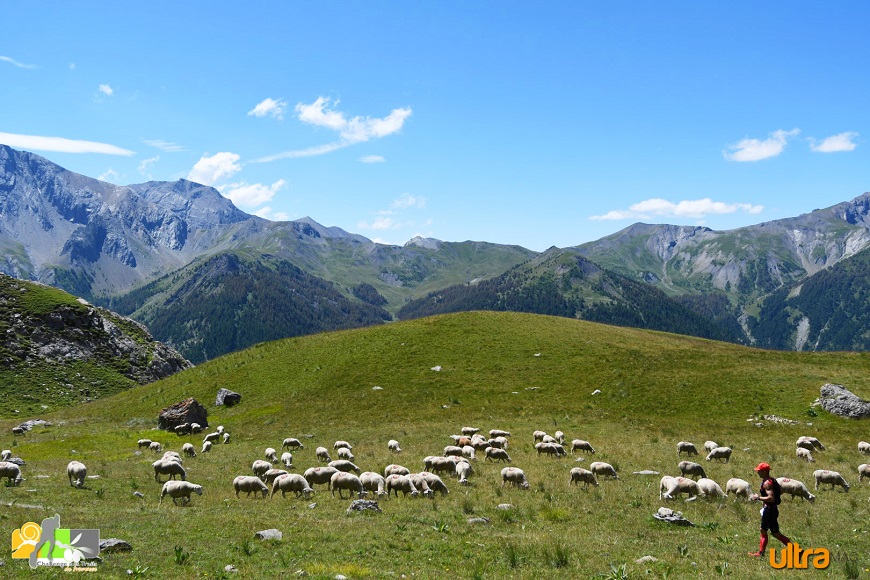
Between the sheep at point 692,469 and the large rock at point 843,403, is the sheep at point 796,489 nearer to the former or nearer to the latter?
the sheep at point 692,469

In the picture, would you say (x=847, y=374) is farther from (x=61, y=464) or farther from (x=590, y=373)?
(x=61, y=464)

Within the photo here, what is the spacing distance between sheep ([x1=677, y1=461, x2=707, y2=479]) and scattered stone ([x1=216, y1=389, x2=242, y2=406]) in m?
45.8

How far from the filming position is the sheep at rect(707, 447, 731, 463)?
31828 millimetres

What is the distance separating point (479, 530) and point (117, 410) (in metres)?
58.7

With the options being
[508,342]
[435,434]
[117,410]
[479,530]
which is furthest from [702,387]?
[117,410]

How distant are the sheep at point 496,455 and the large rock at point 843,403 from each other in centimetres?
3228

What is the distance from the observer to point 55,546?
13750mm

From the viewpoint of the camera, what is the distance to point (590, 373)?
192 feet

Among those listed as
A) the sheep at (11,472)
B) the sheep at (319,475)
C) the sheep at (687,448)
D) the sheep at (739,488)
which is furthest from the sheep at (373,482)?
the sheep at (687,448)

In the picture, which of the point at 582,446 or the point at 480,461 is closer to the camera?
the point at 480,461

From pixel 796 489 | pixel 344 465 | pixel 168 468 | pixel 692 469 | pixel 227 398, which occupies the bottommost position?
pixel 227 398

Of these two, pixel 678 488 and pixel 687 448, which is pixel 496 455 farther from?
pixel 687 448

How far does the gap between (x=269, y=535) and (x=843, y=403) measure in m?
49.9

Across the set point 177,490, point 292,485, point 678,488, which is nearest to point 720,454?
point 678,488
